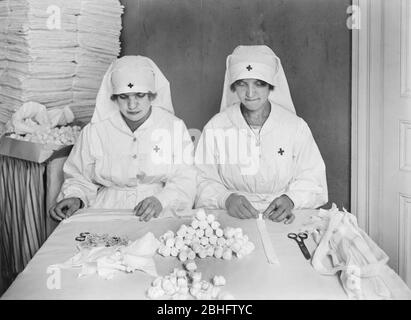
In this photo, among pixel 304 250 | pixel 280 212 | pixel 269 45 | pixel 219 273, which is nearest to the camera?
pixel 219 273

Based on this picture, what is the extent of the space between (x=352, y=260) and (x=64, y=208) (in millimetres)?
1189

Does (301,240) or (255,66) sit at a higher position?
(255,66)

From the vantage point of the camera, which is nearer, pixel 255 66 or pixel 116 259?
pixel 116 259

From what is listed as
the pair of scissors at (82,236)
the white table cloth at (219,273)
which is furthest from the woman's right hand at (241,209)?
the pair of scissors at (82,236)

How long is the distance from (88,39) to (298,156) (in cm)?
129

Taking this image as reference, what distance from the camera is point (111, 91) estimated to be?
225cm

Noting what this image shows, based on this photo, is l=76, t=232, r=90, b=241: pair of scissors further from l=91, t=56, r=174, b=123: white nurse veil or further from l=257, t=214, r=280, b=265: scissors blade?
l=91, t=56, r=174, b=123: white nurse veil

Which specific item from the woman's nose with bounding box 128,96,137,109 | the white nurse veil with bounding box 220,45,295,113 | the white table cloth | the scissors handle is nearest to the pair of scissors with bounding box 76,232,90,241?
the white table cloth

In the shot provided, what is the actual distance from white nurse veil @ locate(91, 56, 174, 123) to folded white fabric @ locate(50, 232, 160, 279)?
1.01 metres

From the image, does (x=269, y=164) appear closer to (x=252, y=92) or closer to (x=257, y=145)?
(x=257, y=145)

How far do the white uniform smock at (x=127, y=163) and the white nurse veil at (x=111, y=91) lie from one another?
Result: 0.12 feet

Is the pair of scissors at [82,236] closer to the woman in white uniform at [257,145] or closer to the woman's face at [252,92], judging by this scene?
the woman in white uniform at [257,145]

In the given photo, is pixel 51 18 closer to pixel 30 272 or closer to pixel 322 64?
pixel 322 64

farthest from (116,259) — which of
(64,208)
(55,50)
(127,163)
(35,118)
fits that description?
(55,50)
